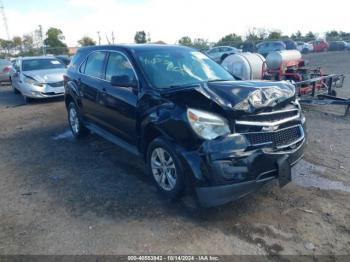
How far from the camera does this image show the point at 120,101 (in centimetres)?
473

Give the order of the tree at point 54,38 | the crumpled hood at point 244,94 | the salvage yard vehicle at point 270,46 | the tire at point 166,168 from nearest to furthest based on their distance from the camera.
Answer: the crumpled hood at point 244,94, the tire at point 166,168, the salvage yard vehicle at point 270,46, the tree at point 54,38

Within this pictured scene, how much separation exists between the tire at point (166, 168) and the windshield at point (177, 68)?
32.9 inches

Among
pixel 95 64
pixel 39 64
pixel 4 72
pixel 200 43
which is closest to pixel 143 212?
pixel 95 64

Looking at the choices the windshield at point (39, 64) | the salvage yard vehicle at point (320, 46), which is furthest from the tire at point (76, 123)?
the salvage yard vehicle at point (320, 46)

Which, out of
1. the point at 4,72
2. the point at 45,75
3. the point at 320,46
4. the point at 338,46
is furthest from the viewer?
the point at 338,46

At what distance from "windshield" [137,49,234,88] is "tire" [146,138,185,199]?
84cm

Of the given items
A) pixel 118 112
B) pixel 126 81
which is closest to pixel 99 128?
pixel 118 112

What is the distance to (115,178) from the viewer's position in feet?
15.9

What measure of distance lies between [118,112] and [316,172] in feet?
10.1

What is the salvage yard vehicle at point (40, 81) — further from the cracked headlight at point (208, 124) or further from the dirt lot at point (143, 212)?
the cracked headlight at point (208, 124)

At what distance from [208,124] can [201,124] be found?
0.08m

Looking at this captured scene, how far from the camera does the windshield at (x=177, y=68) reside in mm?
4387

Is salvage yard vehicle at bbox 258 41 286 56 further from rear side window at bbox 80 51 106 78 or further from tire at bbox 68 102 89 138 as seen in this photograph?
rear side window at bbox 80 51 106 78

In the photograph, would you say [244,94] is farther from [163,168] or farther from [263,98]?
[163,168]
